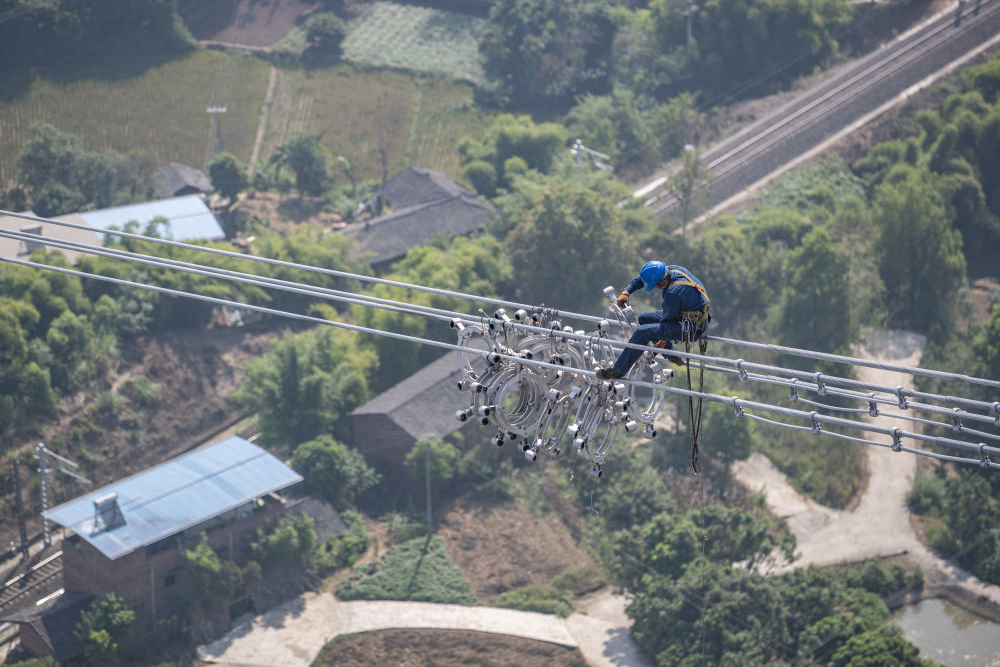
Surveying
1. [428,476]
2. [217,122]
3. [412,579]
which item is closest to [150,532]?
[412,579]

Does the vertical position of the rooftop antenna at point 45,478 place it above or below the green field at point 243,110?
below

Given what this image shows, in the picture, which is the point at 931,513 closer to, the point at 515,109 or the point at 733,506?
the point at 733,506

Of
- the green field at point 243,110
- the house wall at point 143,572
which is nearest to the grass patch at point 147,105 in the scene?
the green field at point 243,110

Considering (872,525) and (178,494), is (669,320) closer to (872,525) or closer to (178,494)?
(178,494)

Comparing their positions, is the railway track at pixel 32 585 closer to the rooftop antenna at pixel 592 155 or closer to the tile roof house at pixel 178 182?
the tile roof house at pixel 178 182

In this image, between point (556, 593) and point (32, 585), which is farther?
point (556, 593)

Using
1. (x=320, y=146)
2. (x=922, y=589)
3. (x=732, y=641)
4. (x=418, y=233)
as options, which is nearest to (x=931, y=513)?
(x=922, y=589)
